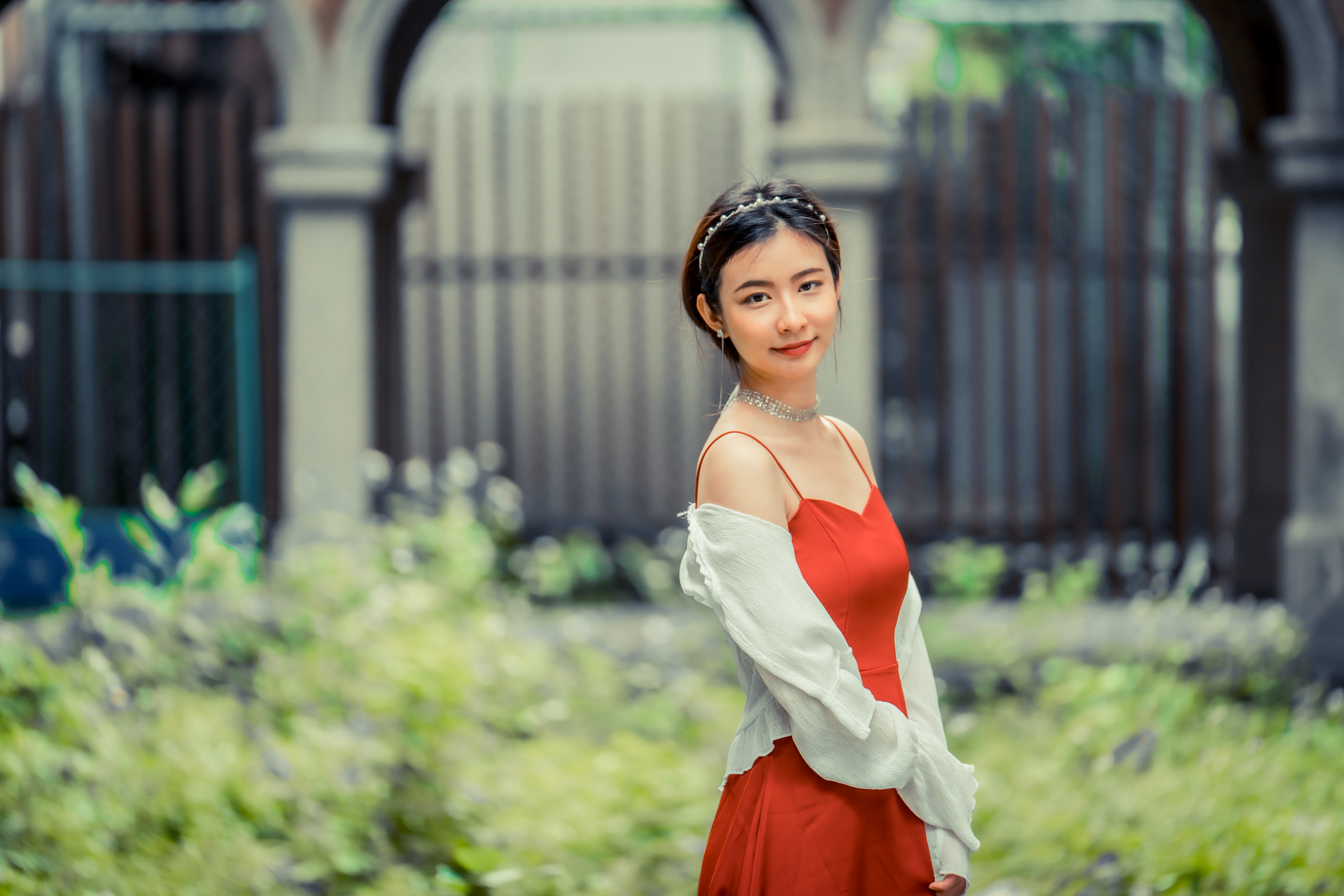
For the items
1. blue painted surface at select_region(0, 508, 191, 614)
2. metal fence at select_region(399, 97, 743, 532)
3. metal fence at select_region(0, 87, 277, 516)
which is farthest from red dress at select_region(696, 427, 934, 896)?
metal fence at select_region(399, 97, 743, 532)

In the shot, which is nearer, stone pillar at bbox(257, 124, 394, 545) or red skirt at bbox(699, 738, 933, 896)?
red skirt at bbox(699, 738, 933, 896)

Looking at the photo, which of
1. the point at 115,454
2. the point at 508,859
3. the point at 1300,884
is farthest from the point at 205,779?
the point at 115,454

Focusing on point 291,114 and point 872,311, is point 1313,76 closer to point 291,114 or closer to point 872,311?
point 872,311

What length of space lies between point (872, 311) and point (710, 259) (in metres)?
3.76

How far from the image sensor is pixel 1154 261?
780cm

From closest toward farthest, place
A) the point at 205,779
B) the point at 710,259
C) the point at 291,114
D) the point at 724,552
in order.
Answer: the point at 724,552 < the point at 710,259 < the point at 205,779 < the point at 291,114

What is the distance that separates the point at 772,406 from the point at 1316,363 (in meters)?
4.21

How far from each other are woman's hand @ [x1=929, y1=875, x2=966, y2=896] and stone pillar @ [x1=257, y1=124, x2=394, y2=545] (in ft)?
12.8

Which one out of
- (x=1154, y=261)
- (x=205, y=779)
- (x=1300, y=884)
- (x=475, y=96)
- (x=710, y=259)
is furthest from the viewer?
(x=475, y=96)

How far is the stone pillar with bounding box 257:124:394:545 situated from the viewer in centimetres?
489

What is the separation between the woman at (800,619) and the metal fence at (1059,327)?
4450mm

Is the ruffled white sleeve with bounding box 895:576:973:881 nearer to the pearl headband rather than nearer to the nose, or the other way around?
the nose

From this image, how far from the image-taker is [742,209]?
1427mm

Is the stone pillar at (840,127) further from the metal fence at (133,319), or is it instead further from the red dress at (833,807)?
the red dress at (833,807)
